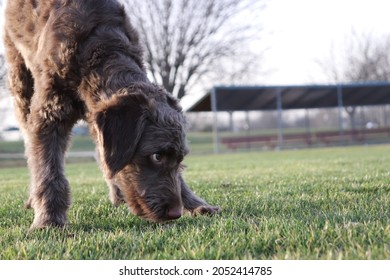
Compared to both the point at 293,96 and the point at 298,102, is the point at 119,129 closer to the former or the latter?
the point at 293,96

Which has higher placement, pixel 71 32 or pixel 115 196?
pixel 71 32

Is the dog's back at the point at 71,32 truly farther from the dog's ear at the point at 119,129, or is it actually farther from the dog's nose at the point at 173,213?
the dog's nose at the point at 173,213

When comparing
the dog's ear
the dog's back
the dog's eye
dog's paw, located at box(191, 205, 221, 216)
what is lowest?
dog's paw, located at box(191, 205, 221, 216)

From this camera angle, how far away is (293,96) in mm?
28438

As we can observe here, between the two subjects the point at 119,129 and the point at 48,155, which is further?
the point at 48,155

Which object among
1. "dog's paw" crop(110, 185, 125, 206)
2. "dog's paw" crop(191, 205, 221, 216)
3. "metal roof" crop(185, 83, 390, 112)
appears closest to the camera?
"dog's paw" crop(191, 205, 221, 216)

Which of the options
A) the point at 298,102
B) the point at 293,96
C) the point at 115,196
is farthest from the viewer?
the point at 298,102

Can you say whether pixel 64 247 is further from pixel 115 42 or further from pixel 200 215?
pixel 115 42

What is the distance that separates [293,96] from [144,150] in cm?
2627

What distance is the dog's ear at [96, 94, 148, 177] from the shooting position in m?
3.02

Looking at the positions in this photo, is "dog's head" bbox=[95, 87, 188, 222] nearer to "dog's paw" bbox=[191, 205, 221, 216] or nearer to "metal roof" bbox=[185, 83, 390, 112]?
"dog's paw" bbox=[191, 205, 221, 216]

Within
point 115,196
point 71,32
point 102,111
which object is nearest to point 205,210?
point 115,196

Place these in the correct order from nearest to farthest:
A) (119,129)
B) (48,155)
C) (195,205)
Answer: (119,129) → (48,155) → (195,205)

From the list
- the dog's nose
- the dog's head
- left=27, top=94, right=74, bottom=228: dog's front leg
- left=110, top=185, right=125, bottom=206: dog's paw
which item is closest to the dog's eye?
the dog's head
